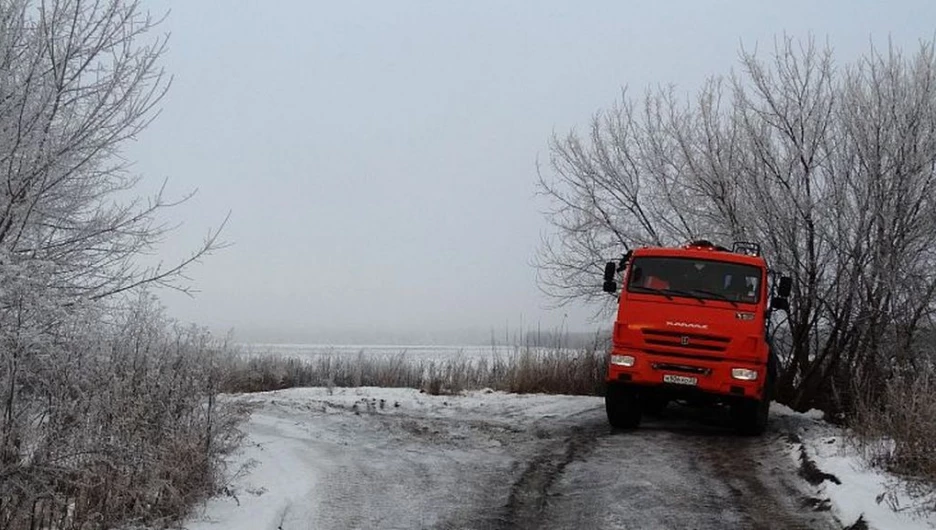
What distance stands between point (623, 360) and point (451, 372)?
1073 cm

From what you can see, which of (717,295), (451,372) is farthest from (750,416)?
(451,372)

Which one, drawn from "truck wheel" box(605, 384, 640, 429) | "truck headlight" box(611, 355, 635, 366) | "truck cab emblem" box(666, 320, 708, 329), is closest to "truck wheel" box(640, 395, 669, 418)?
"truck wheel" box(605, 384, 640, 429)

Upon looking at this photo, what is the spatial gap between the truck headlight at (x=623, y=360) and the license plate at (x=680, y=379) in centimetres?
51

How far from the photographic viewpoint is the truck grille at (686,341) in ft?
41.6

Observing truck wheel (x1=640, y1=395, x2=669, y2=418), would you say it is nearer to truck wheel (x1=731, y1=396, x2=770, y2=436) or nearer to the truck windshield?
truck wheel (x1=731, y1=396, x2=770, y2=436)

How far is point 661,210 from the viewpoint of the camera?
1922 centimetres

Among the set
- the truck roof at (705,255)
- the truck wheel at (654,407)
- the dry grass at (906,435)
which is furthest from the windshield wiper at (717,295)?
the dry grass at (906,435)

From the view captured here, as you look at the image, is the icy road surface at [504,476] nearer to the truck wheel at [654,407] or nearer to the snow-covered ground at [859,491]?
the snow-covered ground at [859,491]

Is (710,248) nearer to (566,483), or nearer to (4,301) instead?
(566,483)

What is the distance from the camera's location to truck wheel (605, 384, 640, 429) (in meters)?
13.3

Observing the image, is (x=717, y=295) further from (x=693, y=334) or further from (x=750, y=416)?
(x=750, y=416)

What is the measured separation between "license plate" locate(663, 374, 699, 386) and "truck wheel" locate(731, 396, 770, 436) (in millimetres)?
735

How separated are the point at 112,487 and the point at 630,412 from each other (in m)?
8.29

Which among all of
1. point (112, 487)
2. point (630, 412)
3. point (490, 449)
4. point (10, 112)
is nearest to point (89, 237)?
point (10, 112)
